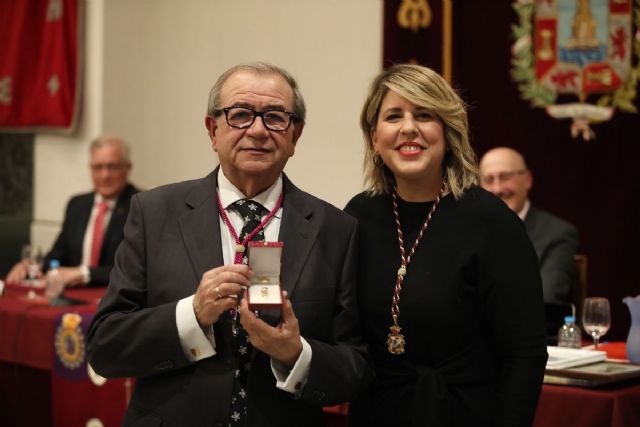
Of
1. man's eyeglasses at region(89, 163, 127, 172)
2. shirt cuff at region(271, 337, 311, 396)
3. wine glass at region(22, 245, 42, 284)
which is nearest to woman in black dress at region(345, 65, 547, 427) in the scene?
shirt cuff at region(271, 337, 311, 396)

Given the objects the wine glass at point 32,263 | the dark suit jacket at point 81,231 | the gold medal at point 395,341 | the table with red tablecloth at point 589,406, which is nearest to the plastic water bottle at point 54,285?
the wine glass at point 32,263

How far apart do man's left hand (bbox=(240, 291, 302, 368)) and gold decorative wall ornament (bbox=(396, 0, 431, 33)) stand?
430 centimetres

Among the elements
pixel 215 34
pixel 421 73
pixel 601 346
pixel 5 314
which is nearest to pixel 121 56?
pixel 215 34

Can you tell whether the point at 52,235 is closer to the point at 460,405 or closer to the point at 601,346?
the point at 601,346

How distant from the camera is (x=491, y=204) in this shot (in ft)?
8.47

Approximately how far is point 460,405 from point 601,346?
6.08 feet

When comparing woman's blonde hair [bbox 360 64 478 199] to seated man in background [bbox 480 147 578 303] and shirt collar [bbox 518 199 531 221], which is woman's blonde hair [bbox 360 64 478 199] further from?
shirt collar [bbox 518 199 531 221]

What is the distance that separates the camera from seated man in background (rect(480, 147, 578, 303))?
16.9 ft

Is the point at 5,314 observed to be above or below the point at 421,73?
below

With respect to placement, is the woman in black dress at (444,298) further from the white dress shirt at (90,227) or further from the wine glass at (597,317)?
the white dress shirt at (90,227)

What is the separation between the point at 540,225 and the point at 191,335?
3.55 m

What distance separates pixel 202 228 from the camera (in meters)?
2.35

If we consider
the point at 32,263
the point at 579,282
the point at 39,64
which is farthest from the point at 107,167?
the point at 579,282

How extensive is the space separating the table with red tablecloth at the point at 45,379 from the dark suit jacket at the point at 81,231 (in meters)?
0.73
